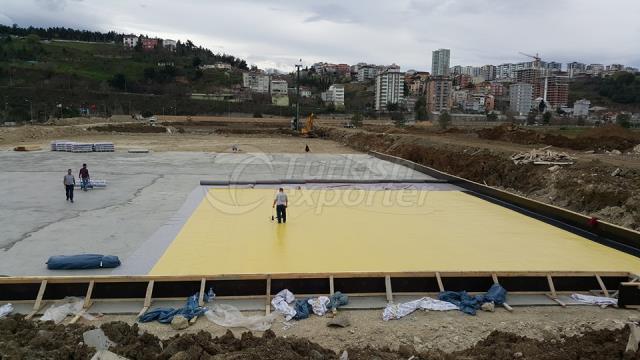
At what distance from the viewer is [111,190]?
14.0 metres

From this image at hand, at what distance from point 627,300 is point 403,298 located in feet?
9.66

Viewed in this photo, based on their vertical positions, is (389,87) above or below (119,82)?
above

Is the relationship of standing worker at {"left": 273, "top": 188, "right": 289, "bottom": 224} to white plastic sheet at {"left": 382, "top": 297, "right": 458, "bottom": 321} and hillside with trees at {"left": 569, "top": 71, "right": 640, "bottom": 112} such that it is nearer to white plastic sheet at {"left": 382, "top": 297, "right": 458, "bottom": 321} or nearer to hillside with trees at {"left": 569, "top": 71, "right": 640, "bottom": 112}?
white plastic sheet at {"left": 382, "top": 297, "right": 458, "bottom": 321}

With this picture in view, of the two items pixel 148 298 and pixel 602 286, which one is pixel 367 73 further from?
pixel 148 298

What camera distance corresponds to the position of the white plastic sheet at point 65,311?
555 cm

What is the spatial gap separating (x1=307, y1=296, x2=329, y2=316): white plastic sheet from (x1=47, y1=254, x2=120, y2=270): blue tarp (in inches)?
134

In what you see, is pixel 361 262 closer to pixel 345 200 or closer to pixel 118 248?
pixel 118 248

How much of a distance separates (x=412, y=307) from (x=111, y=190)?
1111 cm

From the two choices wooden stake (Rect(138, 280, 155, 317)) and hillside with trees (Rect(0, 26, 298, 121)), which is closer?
wooden stake (Rect(138, 280, 155, 317))

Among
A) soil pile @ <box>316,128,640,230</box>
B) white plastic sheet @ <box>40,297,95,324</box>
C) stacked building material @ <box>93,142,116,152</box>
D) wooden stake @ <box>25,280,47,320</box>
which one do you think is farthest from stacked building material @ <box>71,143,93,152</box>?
white plastic sheet @ <box>40,297,95,324</box>

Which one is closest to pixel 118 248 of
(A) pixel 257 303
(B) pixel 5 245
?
(B) pixel 5 245

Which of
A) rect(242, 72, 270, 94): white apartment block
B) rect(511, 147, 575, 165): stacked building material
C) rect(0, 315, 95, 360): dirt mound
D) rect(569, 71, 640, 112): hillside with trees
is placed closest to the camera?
rect(0, 315, 95, 360): dirt mound

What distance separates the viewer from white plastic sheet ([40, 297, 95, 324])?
218 inches

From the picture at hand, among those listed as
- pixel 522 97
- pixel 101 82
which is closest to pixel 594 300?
pixel 101 82
